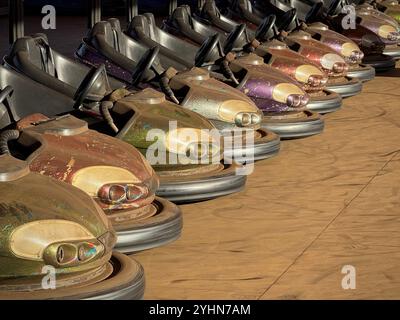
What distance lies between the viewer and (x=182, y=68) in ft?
21.7

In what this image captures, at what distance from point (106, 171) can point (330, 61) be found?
12.6 feet

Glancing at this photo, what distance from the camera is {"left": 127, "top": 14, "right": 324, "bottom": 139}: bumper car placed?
21.6ft

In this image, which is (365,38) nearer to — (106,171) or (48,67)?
(48,67)

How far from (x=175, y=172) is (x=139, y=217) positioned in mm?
692

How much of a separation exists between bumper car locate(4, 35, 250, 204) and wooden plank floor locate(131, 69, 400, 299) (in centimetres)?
10

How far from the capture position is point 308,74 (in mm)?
7371

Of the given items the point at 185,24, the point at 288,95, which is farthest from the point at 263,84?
the point at 185,24

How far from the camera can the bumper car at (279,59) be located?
7281mm

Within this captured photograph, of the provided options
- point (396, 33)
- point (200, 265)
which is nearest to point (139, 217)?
point (200, 265)

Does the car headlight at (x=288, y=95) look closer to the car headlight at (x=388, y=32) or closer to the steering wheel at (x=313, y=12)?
the steering wheel at (x=313, y=12)

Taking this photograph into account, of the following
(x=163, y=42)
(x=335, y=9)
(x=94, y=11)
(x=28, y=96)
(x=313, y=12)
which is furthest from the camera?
(x=335, y=9)

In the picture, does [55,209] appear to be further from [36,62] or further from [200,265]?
[36,62]

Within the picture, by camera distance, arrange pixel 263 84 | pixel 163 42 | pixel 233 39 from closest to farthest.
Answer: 1. pixel 263 84
2. pixel 233 39
3. pixel 163 42

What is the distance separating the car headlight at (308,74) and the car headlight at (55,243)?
12.1 ft
